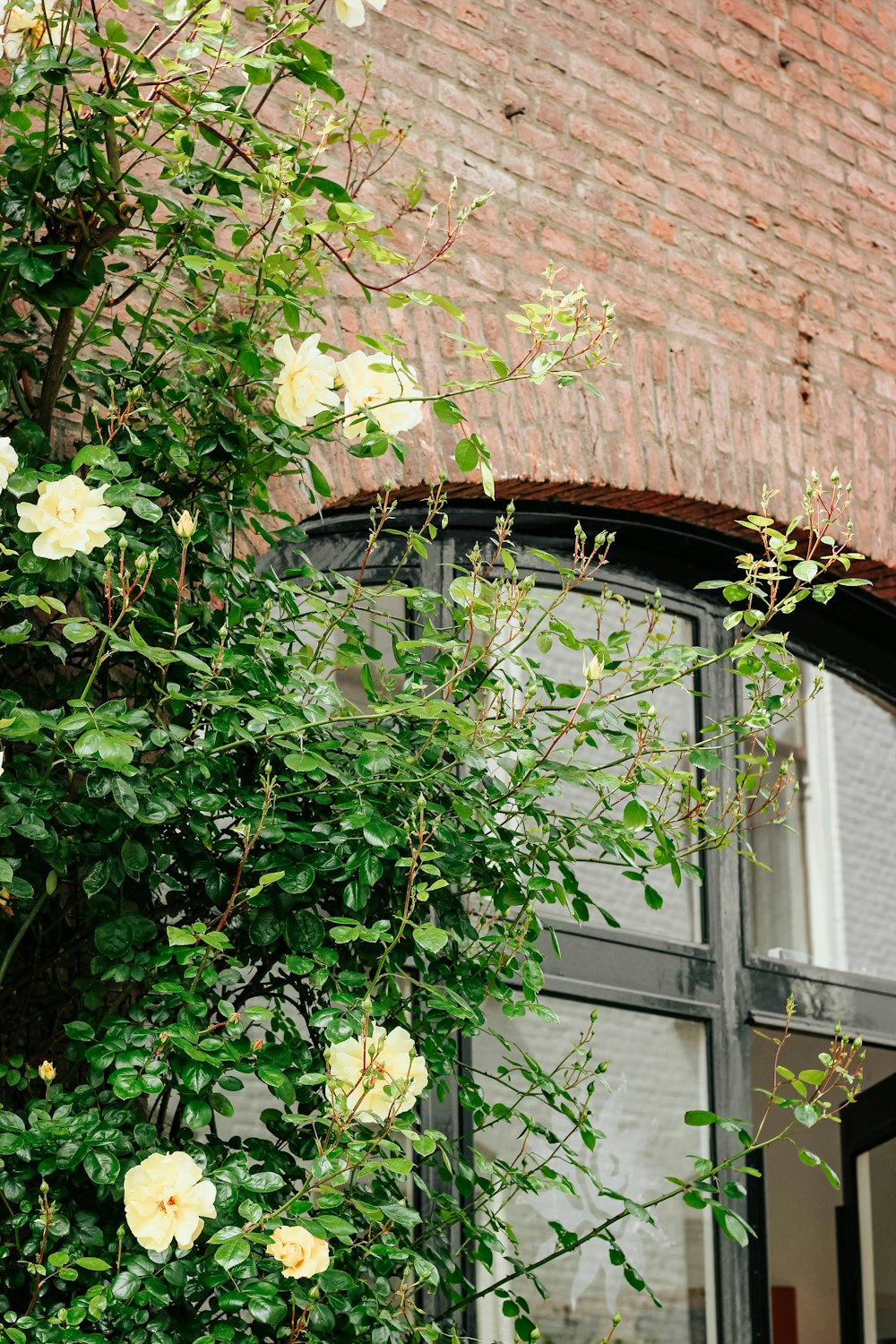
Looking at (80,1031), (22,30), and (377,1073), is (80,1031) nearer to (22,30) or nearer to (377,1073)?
(377,1073)

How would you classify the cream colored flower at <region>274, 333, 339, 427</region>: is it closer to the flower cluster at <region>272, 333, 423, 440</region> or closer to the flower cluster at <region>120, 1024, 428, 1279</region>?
the flower cluster at <region>272, 333, 423, 440</region>

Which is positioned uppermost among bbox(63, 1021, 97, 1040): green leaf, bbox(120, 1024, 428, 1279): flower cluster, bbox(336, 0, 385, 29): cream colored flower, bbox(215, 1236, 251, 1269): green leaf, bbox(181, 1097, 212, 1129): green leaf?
bbox(336, 0, 385, 29): cream colored flower

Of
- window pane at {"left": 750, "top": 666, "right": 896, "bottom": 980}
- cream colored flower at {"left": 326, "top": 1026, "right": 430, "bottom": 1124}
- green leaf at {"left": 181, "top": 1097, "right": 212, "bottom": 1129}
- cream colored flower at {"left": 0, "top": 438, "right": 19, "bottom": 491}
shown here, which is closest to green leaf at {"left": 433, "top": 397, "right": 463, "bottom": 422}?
cream colored flower at {"left": 0, "top": 438, "right": 19, "bottom": 491}

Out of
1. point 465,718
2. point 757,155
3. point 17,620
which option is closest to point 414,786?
point 465,718

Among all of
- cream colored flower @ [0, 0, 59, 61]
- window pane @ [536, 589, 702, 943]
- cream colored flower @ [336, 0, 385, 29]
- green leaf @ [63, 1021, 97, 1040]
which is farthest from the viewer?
window pane @ [536, 589, 702, 943]

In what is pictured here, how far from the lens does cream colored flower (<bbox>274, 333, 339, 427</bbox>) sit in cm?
203

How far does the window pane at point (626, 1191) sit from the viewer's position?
123 inches

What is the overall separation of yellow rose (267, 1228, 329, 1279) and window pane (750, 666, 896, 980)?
2460 millimetres

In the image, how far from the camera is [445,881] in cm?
195

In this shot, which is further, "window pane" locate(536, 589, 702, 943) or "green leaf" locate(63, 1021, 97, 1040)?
"window pane" locate(536, 589, 702, 943)

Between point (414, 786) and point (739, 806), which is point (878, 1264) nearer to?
point (739, 806)

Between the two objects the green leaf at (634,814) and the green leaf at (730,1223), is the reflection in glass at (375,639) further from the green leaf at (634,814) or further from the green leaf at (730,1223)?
the green leaf at (730,1223)

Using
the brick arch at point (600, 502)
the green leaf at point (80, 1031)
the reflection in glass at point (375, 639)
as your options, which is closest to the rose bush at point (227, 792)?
the green leaf at point (80, 1031)

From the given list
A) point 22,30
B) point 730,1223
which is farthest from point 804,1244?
point 22,30
